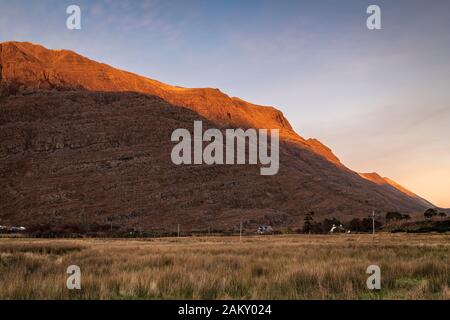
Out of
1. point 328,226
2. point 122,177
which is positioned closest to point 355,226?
point 328,226

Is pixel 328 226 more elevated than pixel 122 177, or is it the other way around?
pixel 122 177

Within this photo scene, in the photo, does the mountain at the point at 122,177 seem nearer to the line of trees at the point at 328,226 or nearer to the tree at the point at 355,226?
the line of trees at the point at 328,226

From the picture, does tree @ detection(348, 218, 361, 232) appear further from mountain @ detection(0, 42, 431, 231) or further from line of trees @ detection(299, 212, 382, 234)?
mountain @ detection(0, 42, 431, 231)

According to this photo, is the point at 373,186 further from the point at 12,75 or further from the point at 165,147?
the point at 12,75

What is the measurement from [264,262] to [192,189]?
235 ft

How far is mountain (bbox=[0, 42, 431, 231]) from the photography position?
81188mm

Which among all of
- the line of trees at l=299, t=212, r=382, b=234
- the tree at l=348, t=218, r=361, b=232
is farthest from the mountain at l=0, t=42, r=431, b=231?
the tree at l=348, t=218, r=361, b=232

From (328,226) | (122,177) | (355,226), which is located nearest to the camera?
(355,226)

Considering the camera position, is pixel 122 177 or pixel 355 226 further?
pixel 122 177

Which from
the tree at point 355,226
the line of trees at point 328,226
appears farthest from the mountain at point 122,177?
the tree at point 355,226

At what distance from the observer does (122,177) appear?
90.1 meters

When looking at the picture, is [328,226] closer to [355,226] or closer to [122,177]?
[355,226]

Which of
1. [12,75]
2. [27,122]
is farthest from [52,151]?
[12,75]

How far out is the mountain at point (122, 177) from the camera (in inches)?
3196
